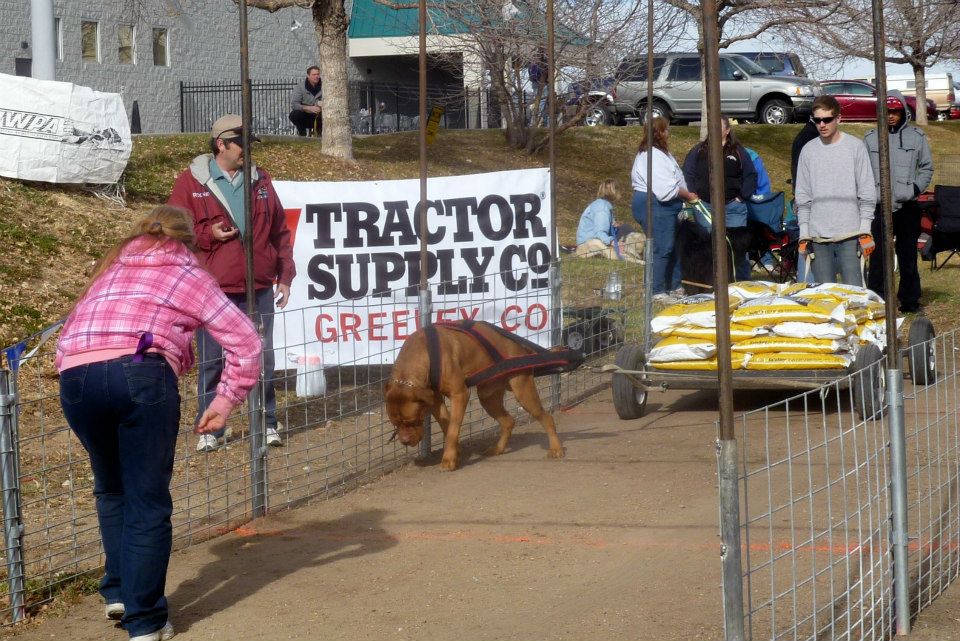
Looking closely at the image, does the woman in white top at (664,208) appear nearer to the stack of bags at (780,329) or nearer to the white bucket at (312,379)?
the stack of bags at (780,329)

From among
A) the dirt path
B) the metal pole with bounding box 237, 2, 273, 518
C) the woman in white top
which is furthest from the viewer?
the woman in white top


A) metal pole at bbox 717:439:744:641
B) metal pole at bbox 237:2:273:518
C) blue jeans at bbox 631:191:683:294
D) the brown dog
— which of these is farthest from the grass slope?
metal pole at bbox 717:439:744:641

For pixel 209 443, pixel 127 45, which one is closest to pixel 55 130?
Answer: pixel 209 443

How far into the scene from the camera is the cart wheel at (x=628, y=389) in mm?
7801

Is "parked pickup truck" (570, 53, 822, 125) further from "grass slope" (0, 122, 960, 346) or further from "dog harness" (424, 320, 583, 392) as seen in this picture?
"dog harness" (424, 320, 583, 392)

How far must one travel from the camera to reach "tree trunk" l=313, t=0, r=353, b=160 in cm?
1809

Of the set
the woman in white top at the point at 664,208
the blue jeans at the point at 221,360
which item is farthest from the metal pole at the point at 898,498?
the woman in white top at the point at 664,208

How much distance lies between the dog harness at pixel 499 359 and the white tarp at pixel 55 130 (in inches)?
292

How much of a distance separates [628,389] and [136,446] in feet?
13.8

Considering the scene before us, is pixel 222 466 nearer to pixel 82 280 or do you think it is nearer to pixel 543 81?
pixel 82 280

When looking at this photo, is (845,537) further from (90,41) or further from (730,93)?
(730,93)

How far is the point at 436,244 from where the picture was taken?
28.3ft

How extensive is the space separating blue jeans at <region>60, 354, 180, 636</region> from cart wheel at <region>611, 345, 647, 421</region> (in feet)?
13.1

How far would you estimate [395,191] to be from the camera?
870 cm
